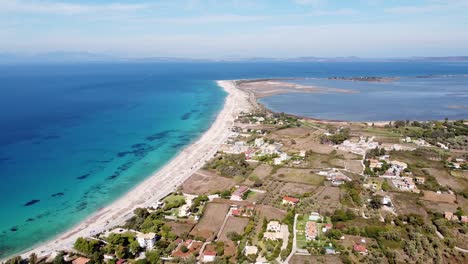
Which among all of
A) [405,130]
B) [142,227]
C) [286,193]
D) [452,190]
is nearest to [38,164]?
[142,227]

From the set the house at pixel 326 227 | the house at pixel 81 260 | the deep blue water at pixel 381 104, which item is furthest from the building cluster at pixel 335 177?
the deep blue water at pixel 381 104

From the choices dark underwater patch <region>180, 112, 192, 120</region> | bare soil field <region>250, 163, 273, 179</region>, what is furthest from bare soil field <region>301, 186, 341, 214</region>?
dark underwater patch <region>180, 112, 192, 120</region>

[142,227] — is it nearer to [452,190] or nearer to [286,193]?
[286,193]

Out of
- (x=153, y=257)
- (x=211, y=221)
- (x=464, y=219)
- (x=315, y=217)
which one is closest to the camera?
(x=153, y=257)

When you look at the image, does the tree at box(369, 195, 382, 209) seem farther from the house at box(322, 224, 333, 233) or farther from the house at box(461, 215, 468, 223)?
the house at box(461, 215, 468, 223)

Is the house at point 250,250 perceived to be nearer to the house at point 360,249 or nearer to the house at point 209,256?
the house at point 209,256

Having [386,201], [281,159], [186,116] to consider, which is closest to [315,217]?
[386,201]

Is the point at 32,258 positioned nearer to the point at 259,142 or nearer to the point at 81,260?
the point at 81,260
